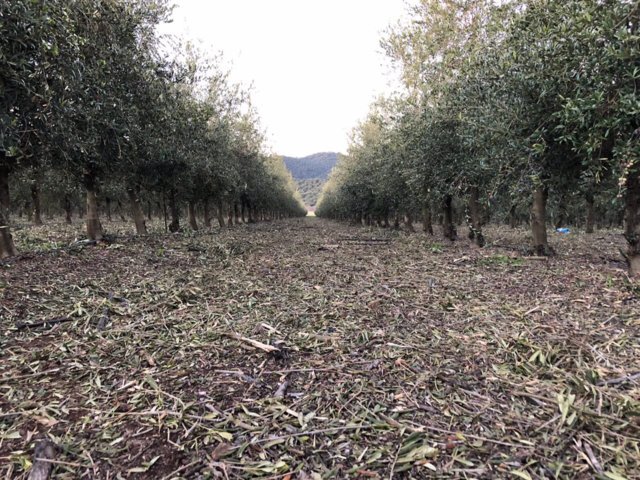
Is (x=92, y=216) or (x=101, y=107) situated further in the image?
(x=92, y=216)

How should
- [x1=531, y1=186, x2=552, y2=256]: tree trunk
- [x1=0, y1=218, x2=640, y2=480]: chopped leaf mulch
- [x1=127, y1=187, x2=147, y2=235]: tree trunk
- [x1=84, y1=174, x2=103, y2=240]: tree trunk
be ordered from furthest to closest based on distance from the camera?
1. [x1=127, y1=187, x2=147, y2=235]: tree trunk
2. [x1=84, y1=174, x2=103, y2=240]: tree trunk
3. [x1=531, y1=186, x2=552, y2=256]: tree trunk
4. [x1=0, y1=218, x2=640, y2=480]: chopped leaf mulch

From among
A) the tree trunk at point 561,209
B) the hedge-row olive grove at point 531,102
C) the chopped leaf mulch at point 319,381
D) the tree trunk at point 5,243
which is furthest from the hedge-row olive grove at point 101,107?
the tree trunk at point 561,209

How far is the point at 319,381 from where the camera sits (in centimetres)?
400

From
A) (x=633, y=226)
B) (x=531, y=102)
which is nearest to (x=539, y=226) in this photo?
(x=633, y=226)

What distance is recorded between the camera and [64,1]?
26.6 ft

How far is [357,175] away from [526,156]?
27890mm

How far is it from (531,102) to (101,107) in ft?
41.6

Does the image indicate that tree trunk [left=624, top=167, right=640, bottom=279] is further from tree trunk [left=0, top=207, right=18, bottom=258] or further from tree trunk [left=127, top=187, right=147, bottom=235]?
tree trunk [left=127, top=187, right=147, bottom=235]

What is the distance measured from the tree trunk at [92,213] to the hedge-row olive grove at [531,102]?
49.5ft

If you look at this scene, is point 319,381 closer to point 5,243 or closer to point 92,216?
point 5,243

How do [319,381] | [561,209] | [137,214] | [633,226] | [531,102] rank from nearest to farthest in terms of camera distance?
1. [319,381]
2. [633,226]
3. [531,102]
4. [137,214]
5. [561,209]

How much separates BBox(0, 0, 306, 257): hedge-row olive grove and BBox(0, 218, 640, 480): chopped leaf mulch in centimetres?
384

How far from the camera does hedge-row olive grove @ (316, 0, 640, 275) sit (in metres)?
7.27

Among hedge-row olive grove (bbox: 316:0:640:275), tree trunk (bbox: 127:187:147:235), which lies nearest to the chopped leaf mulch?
hedge-row olive grove (bbox: 316:0:640:275)
